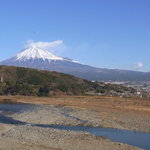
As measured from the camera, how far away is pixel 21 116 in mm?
37125

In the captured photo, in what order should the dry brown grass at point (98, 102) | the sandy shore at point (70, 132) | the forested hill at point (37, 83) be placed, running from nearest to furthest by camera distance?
the sandy shore at point (70, 132) → the dry brown grass at point (98, 102) → the forested hill at point (37, 83)

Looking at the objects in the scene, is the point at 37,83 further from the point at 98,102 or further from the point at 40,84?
the point at 98,102

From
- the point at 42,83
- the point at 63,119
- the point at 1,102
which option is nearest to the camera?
the point at 63,119

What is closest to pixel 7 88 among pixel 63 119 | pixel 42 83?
pixel 42 83

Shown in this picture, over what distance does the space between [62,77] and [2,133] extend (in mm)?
51828

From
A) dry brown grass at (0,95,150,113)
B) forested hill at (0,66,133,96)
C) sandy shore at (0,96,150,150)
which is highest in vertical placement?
forested hill at (0,66,133,96)

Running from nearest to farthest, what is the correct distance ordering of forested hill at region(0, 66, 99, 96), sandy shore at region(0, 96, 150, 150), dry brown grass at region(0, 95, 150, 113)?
1. sandy shore at region(0, 96, 150, 150)
2. dry brown grass at region(0, 95, 150, 113)
3. forested hill at region(0, 66, 99, 96)

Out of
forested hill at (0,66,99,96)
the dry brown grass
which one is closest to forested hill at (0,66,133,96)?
forested hill at (0,66,99,96)

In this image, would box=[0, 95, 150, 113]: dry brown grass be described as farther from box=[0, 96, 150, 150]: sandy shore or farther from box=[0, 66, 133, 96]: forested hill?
box=[0, 66, 133, 96]: forested hill

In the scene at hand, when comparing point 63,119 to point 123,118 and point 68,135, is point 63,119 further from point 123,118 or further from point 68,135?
point 68,135

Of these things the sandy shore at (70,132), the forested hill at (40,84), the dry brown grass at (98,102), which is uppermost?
the forested hill at (40,84)

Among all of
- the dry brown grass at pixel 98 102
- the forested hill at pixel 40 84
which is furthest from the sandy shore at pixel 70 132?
the forested hill at pixel 40 84

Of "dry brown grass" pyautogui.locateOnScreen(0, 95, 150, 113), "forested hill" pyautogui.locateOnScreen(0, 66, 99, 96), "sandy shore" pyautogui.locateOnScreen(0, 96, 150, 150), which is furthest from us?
"forested hill" pyautogui.locateOnScreen(0, 66, 99, 96)

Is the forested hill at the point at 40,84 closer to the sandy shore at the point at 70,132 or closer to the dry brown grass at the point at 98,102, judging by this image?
the dry brown grass at the point at 98,102
